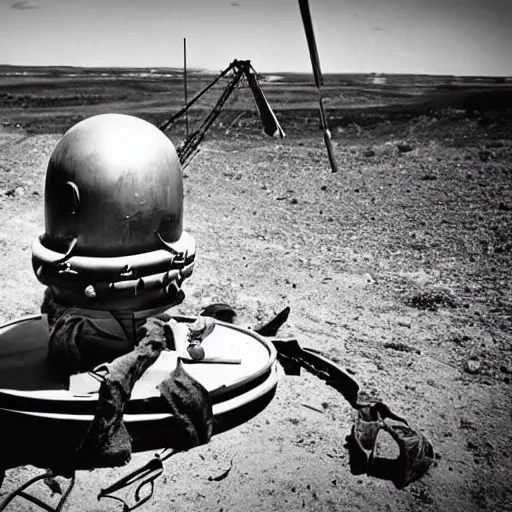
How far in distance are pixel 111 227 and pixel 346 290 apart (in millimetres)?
4251

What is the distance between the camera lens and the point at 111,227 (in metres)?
4.70

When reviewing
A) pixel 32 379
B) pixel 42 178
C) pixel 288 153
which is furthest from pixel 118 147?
pixel 288 153

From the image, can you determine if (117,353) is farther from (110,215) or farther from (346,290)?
(346,290)

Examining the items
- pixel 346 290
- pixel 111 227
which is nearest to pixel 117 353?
pixel 111 227

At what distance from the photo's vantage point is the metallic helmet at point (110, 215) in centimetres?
468

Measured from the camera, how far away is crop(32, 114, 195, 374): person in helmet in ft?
15.4

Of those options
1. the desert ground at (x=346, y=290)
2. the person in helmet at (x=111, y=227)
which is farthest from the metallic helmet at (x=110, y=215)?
the desert ground at (x=346, y=290)

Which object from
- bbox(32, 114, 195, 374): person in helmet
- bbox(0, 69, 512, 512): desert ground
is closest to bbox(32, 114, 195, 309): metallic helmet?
bbox(32, 114, 195, 374): person in helmet

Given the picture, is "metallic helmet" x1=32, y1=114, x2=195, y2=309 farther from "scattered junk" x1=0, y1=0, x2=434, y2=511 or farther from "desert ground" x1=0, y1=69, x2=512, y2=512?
"desert ground" x1=0, y1=69, x2=512, y2=512

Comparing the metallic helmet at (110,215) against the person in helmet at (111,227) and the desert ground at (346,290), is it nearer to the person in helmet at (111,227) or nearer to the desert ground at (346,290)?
the person in helmet at (111,227)

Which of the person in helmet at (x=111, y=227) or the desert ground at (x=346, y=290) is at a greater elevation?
the person in helmet at (x=111, y=227)

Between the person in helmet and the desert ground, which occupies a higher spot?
the person in helmet

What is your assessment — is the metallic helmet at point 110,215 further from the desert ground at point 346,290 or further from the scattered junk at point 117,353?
the desert ground at point 346,290

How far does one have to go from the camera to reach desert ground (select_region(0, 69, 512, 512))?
15.4ft
